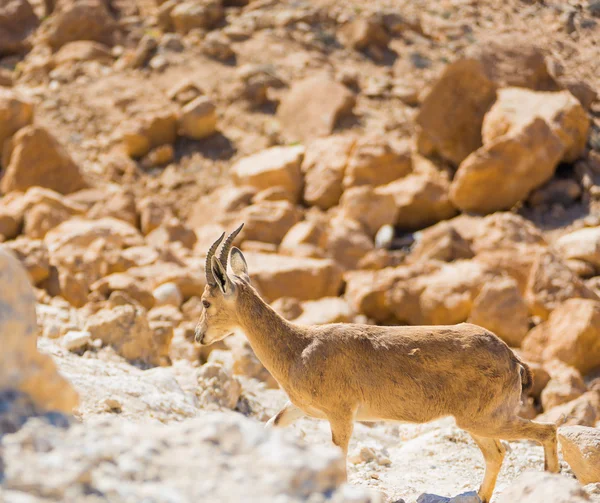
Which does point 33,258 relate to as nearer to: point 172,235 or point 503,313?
point 172,235

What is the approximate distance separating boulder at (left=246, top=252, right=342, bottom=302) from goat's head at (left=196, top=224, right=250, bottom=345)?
801 cm

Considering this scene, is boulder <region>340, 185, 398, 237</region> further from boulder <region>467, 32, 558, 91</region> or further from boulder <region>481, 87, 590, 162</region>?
boulder <region>467, 32, 558, 91</region>

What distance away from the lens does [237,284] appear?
23.1ft

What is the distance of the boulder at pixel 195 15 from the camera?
92.1 ft

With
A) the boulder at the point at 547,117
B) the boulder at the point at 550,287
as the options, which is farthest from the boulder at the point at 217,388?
the boulder at the point at 547,117

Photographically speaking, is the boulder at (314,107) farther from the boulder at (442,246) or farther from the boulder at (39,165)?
the boulder at (442,246)

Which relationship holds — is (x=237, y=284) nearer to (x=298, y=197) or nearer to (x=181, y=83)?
(x=298, y=197)

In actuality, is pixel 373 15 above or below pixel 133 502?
below

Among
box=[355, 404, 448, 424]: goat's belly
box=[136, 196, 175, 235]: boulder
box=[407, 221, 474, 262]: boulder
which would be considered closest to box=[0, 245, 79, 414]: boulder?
box=[355, 404, 448, 424]: goat's belly

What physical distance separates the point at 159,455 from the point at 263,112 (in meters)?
21.8

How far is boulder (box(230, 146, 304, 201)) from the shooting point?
A: 66.9 feet

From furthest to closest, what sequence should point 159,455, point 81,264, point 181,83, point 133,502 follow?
point 181,83 → point 81,264 → point 159,455 → point 133,502

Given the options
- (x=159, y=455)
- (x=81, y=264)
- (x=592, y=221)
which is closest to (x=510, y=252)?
(x=592, y=221)

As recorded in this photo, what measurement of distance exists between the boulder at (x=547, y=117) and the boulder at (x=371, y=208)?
9.03 ft
